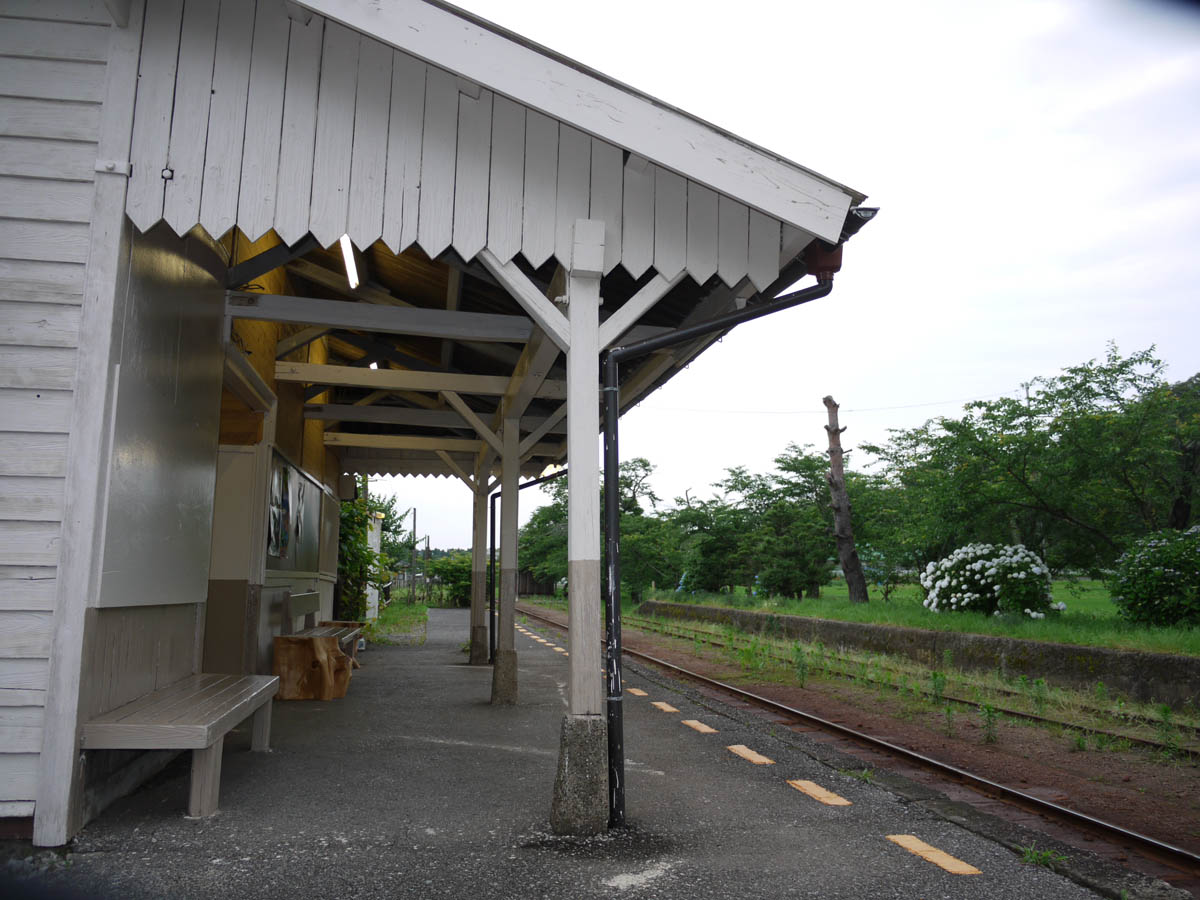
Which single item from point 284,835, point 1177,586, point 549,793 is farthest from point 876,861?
point 1177,586

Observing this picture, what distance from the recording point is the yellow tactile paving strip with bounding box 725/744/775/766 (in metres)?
6.03

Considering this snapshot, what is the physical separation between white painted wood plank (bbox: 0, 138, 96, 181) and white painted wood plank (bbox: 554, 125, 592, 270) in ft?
7.52

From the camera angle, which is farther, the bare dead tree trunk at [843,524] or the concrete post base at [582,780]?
the bare dead tree trunk at [843,524]

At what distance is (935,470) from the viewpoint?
60.9 ft

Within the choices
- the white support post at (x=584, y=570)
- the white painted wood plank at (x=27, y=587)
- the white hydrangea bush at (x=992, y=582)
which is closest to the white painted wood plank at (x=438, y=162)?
the white support post at (x=584, y=570)

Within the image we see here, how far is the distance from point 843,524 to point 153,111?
2139cm

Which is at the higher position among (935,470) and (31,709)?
(935,470)

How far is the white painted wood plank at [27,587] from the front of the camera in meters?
4.02

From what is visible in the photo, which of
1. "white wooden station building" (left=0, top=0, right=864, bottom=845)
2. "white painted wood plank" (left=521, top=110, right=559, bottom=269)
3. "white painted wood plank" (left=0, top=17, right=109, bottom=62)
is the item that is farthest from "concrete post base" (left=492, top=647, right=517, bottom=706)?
"white painted wood plank" (left=0, top=17, right=109, bottom=62)

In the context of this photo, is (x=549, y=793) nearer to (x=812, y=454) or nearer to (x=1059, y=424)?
(x=1059, y=424)

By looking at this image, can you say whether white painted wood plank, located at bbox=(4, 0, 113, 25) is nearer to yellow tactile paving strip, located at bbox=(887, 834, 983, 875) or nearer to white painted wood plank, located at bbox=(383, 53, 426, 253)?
white painted wood plank, located at bbox=(383, 53, 426, 253)

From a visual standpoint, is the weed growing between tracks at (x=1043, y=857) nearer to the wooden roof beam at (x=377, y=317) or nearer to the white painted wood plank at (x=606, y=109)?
the white painted wood plank at (x=606, y=109)

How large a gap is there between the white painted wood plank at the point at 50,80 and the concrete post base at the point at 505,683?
574cm

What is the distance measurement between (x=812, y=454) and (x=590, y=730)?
2963 cm
